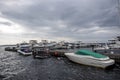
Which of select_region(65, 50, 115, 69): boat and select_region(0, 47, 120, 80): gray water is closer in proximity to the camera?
select_region(0, 47, 120, 80): gray water

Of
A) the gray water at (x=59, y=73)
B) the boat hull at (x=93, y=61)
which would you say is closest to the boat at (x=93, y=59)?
the boat hull at (x=93, y=61)

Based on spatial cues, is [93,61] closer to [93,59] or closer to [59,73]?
[93,59]

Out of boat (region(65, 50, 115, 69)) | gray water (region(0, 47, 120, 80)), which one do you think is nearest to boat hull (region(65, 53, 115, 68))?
boat (region(65, 50, 115, 69))

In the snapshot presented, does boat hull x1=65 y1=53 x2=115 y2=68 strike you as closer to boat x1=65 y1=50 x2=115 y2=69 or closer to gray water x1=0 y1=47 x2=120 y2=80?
boat x1=65 y1=50 x2=115 y2=69

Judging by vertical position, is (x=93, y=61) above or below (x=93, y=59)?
below

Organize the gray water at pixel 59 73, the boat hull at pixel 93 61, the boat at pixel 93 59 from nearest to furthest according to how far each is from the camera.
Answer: the gray water at pixel 59 73
the boat hull at pixel 93 61
the boat at pixel 93 59

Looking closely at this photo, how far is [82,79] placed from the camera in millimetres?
23078

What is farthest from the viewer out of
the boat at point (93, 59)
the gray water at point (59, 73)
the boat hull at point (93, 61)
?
the boat at point (93, 59)

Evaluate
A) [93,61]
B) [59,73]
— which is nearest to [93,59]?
[93,61]

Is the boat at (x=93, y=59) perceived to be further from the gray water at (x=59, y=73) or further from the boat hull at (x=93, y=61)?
the gray water at (x=59, y=73)

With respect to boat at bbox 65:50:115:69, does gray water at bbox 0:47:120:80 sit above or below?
below

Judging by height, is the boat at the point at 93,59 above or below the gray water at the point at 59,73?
above

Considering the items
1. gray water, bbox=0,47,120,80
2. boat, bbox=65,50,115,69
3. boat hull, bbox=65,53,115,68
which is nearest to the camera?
gray water, bbox=0,47,120,80

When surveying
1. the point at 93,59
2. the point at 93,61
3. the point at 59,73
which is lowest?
the point at 59,73
